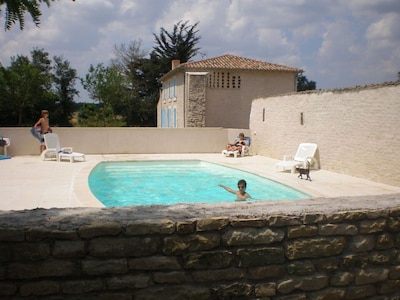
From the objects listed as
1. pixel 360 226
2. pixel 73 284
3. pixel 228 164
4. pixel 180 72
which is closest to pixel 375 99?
pixel 228 164

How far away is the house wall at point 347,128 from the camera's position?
34.4 feet

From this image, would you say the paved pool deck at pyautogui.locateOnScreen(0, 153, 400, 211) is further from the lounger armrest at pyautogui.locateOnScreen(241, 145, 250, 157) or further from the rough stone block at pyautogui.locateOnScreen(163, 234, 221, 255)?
the rough stone block at pyautogui.locateOnScreen(163, 234, 221, 255)

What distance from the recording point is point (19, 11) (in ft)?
7.72

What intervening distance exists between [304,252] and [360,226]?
56 centimetres

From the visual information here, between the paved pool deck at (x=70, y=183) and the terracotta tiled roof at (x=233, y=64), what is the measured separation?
1084 centimetres

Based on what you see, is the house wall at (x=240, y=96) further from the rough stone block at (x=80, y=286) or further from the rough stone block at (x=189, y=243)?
the rough stone block at (x=80, y=286)

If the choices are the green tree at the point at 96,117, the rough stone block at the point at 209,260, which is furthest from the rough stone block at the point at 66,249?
the green tree at the point at 96,117

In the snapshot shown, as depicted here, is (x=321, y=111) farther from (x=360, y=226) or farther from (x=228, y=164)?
(x=360, y=226)

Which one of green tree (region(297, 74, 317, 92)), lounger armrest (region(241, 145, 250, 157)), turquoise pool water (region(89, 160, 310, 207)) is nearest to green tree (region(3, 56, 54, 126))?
turquoise pool water (region(89, 160, 310, 207))

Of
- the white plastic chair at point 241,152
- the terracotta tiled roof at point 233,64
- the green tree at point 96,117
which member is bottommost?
the white plastic chair at point 241,152

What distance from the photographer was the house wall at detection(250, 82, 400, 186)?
1048 centimetres

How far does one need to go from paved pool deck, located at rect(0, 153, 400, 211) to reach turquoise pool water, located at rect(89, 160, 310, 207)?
0.33 m

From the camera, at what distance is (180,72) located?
26125 mm

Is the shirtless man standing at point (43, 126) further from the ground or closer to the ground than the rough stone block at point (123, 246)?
further from the ground
